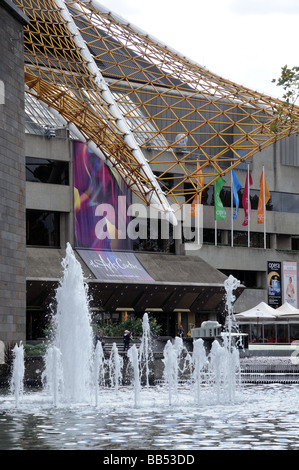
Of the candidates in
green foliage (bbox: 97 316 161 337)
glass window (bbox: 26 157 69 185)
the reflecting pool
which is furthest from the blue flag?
the reflecting pool

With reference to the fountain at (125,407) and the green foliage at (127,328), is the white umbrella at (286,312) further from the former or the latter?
the fountain at (125,407)

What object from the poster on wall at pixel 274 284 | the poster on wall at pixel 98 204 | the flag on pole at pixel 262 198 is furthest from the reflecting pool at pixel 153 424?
the poster on wall at pixel 274 284

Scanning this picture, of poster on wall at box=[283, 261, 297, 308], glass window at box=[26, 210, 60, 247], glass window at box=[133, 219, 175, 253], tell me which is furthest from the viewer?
poster on wall at box=[283, 261, 297, 308]

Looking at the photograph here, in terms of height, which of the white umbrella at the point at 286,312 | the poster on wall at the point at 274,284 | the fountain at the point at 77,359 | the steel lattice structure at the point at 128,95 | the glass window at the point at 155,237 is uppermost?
the steel lattice structure at the point at 128,95

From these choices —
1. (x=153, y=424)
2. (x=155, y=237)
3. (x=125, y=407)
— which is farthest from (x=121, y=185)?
(x=153, y=424)

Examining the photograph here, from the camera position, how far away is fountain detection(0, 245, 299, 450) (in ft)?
53.0

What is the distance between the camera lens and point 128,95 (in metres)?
67.6

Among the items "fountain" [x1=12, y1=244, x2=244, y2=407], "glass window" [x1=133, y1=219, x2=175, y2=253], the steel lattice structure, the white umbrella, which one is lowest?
"fountain" [x1=12, y1=244, x2=244, y2=407]

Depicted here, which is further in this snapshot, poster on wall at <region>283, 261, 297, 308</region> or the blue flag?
poster on wall at <region>283, 261, 297, 308</region>

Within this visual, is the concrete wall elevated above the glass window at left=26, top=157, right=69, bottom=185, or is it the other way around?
the glass window at left=26, top=157, right=69, bottom=185

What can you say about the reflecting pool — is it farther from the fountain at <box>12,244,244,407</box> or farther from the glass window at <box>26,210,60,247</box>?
the glass window at <box>26,210,60,247</box>

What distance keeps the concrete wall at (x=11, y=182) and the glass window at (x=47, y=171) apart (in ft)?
70.0

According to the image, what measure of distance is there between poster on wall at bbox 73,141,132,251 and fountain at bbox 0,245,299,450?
23.7m

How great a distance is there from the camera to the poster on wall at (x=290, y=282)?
69.1 m
